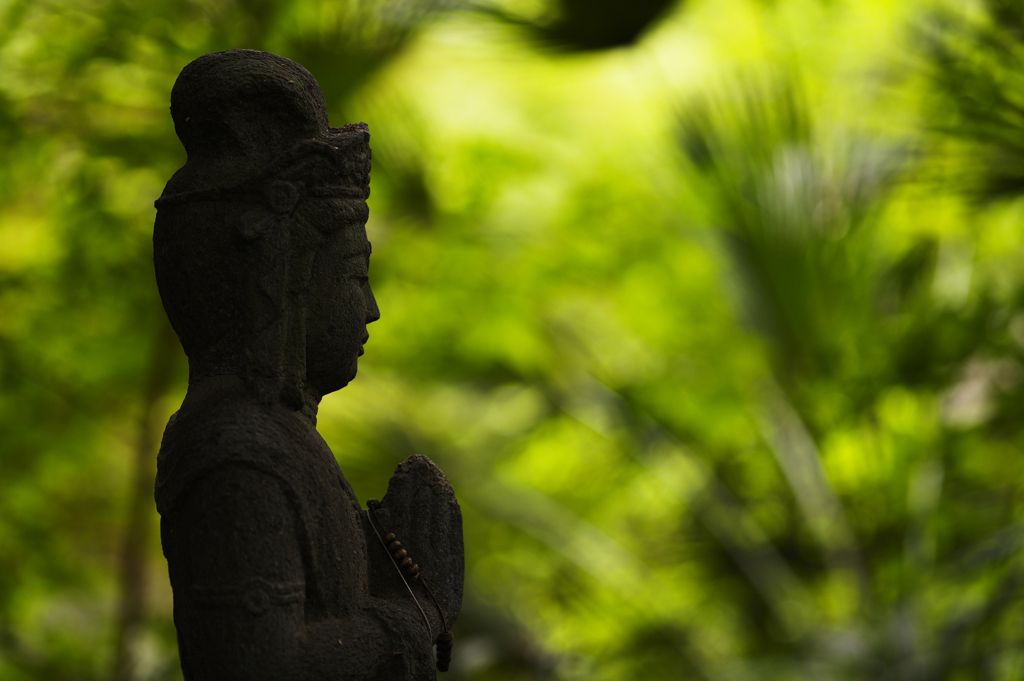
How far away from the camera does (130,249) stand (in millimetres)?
3061

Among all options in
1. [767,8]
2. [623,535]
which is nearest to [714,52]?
[767,8]

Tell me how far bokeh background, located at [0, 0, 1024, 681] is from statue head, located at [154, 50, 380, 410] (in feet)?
5.00

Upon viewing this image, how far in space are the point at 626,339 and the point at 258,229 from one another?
3492 mm

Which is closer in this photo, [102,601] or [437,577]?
[437,577]

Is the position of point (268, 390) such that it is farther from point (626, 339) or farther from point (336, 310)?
point (626, 339)

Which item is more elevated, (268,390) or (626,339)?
(268,390)

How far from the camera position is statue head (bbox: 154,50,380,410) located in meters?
1.29

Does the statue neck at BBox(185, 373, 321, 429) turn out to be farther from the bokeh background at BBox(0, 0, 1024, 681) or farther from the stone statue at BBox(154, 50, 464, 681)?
the bokeh background at BBox(0, 0, 1024, 681)

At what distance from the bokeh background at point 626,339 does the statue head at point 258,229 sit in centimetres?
152

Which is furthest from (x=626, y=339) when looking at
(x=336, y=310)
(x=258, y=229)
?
(x=258, y=229)

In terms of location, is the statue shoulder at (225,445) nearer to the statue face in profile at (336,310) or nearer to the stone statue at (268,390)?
the stone statue at (268,390)

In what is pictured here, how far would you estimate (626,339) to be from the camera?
182 inches

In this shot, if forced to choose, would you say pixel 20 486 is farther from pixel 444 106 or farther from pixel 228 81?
pixel 444 106

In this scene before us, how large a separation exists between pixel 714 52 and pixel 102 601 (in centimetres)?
434
